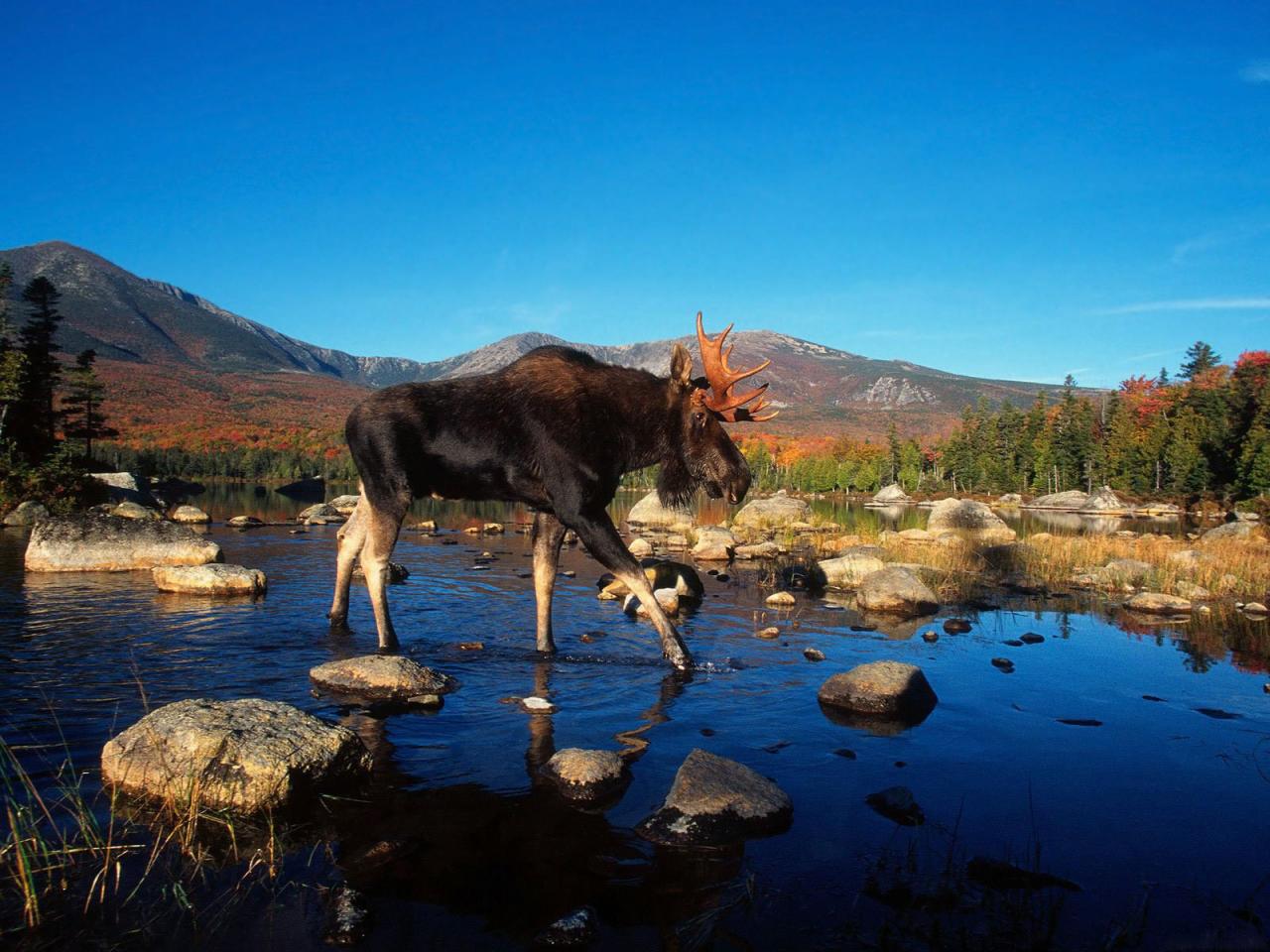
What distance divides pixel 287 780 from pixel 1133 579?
2075 cm

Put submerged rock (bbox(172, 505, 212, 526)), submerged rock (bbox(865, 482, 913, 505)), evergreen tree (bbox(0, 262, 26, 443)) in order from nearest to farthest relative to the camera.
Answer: evergreen tree (bbox(0, 262, 26, 443)) → submerged rock (bbox(172, 505, 212, 526)) → submerged rock (bbox(865, 482, 913, 505))

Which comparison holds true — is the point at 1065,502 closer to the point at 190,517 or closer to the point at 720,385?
the point at 190,517

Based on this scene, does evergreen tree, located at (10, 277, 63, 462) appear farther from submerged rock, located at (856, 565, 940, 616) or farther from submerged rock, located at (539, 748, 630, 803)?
submerged rock, located at (539, 748, 630, 803)

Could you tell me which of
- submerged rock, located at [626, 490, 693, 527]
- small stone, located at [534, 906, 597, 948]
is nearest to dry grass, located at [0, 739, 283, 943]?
small stone, located at [534, 906, 597, 948]

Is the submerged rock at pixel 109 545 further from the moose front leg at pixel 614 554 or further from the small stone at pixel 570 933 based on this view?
the small stone at pixel 570 933

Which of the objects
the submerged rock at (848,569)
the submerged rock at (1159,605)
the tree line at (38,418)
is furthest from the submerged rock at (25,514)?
the submerged rock at (1159,605)

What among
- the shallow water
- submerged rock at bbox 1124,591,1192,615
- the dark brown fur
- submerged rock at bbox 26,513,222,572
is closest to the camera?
the shallow water

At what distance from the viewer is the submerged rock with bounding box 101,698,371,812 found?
503 centimetres

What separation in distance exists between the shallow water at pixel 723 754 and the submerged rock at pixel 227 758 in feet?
1.36

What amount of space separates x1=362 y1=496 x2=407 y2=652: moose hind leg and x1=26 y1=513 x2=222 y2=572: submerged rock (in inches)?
355

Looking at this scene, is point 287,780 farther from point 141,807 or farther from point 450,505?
point 450,505

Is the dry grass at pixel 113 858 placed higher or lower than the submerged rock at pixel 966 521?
higher

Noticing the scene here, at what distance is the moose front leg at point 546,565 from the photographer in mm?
9828

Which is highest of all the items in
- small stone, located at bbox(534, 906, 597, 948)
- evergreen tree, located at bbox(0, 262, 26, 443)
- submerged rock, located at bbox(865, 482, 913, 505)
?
evergreen tree, located at bbox(0, 262, 26, 443)
